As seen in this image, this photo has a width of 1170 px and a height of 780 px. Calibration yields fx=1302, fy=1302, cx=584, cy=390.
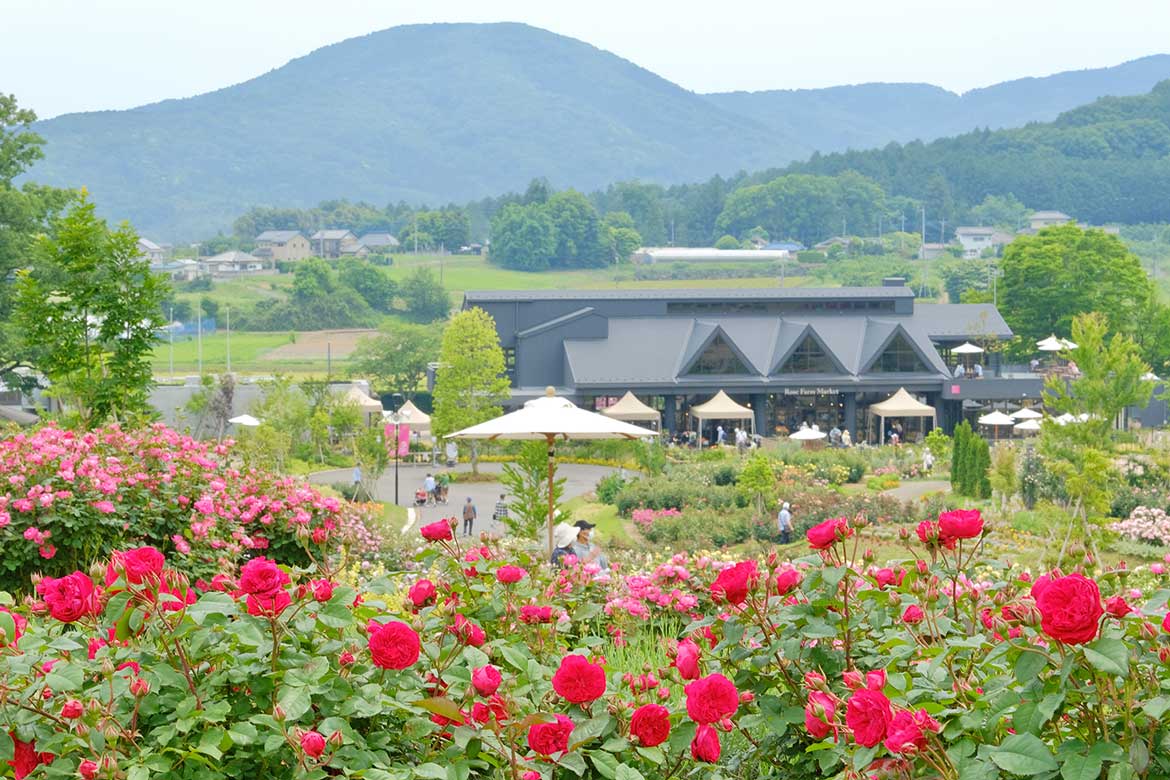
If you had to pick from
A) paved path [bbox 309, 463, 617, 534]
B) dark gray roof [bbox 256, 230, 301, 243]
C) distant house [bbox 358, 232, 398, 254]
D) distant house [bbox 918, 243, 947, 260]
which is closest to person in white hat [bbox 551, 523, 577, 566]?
paved path [bbox 309, 463, 617, 534]

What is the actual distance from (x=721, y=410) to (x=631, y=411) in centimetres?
291

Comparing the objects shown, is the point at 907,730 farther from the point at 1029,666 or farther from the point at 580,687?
the point at 580,687

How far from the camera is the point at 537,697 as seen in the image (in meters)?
3.48

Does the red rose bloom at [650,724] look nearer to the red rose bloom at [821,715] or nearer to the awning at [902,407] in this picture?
the red rose bloom at [821,715]

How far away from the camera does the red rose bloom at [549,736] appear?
2.96 metres

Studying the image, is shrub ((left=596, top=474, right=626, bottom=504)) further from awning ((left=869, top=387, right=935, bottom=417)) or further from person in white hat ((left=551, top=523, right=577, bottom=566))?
awning ((left=869, top=387, right=935, bottom=417))

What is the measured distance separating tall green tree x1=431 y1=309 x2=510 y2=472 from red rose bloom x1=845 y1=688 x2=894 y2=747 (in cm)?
3383

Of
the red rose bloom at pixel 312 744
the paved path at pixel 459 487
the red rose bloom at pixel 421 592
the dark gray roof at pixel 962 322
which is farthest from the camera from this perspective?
the dark gray roof at pixel 962 322

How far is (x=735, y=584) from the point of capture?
336 cm

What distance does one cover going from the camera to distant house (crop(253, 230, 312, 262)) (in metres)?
163

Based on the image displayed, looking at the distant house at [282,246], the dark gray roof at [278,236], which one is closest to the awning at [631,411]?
the distant house at [282,246]

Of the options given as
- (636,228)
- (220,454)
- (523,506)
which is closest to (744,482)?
(523,506)

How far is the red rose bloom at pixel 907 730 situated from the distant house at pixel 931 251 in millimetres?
136479

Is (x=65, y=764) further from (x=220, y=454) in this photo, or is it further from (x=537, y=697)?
(x=220, y=454)
